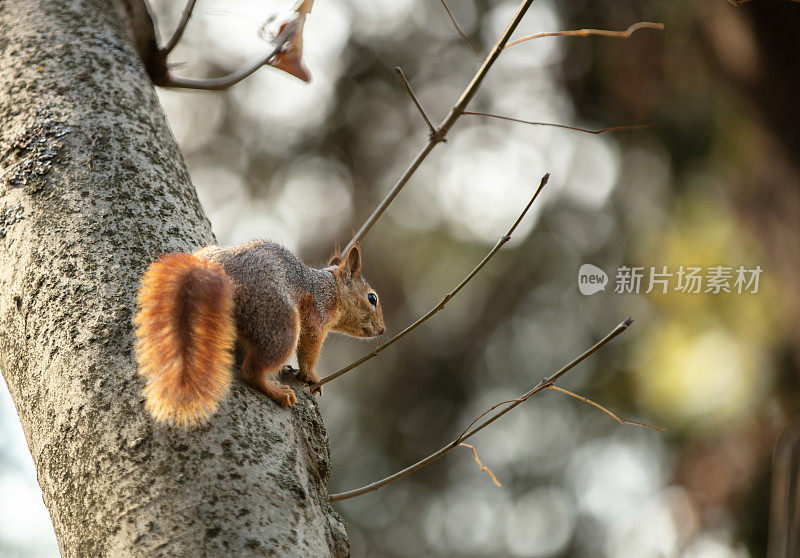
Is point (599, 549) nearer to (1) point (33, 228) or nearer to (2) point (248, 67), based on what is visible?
(2) point (248, 67)

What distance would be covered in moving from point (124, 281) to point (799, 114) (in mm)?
3576

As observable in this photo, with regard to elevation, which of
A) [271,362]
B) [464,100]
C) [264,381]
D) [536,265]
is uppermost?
[464,100]

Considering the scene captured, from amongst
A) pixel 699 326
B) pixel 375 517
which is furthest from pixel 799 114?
pixel 375 517

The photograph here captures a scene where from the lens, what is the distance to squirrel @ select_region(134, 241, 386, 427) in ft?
3.92

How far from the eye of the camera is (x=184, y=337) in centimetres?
138

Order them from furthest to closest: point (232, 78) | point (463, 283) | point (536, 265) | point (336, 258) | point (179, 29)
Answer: point (536, 265) → point (336, 258) → point (232, 78) → point (179, 29) → point (463, 283)

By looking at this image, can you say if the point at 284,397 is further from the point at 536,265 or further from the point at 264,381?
the point at 536,265

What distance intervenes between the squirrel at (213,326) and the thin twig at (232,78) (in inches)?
18.0

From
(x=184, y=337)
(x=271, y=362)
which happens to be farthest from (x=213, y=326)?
(x=271, y=362)

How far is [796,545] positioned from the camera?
1.10 meters

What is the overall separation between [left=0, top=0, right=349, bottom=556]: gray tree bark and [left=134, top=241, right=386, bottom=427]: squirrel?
30 mm

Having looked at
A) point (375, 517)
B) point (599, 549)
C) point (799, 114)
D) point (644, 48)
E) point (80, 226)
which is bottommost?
point (375, 517)

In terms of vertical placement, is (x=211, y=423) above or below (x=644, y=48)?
Result: above

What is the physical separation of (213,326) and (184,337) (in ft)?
0.26
